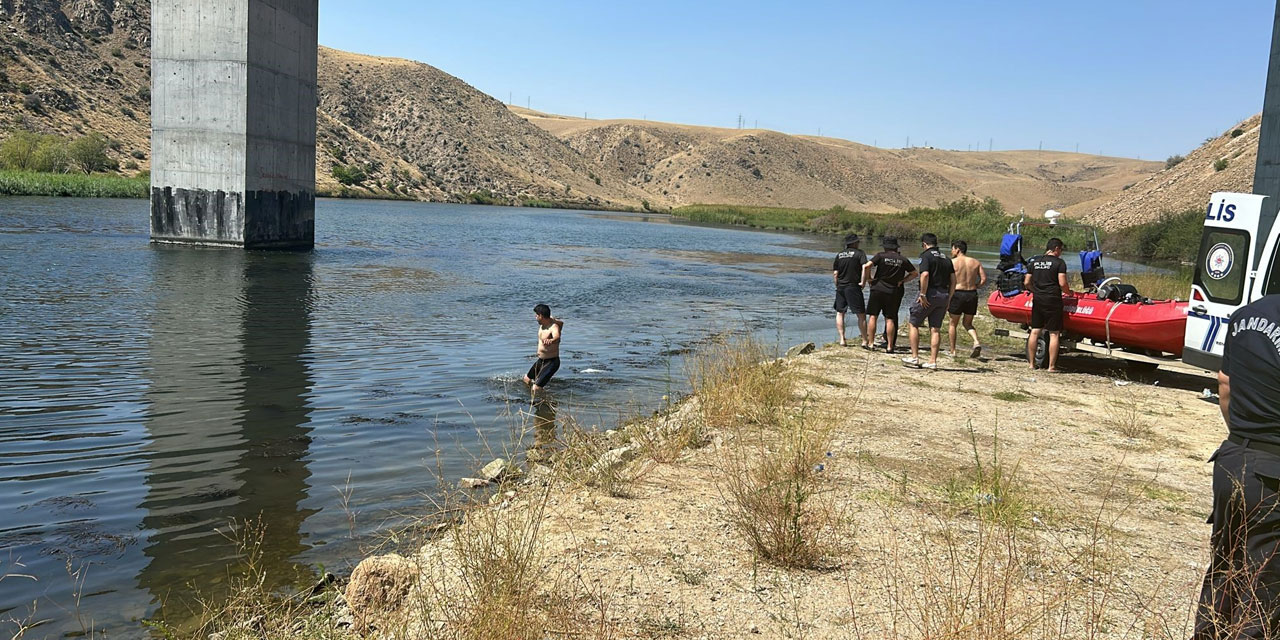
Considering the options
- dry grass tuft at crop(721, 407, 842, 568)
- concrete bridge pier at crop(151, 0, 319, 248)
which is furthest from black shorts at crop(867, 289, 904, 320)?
concrete bridge pier at crop(151, 0, 319, 248)

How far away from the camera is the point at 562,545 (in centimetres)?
570

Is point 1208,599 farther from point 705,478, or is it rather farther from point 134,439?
Answer: point 134,439

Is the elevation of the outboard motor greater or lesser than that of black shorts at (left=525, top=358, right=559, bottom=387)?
greater

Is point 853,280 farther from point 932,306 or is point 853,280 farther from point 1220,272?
point 1220,272

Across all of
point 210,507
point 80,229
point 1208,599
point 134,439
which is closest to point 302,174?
point 80,229

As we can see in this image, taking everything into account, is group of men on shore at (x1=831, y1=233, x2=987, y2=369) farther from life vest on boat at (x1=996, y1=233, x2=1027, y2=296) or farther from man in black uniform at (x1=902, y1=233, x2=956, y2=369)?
life vest on boat at (x1=996, y1=233, x2=1027, y2=296)

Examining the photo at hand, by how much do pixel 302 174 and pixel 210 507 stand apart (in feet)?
96.2

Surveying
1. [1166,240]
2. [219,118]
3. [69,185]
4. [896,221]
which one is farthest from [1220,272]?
[896,221]

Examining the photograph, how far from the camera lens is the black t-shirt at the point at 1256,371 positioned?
12.0ft

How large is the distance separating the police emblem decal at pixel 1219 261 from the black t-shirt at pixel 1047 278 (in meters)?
1.97

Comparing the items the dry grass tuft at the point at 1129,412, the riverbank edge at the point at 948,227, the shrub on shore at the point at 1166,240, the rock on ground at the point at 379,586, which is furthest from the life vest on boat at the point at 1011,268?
the shrub on shore at the point at 1166,240

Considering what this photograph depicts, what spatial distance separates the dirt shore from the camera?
15.0 feet

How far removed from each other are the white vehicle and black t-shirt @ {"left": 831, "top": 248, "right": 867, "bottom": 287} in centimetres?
491

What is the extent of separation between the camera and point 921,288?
13.0 meters
